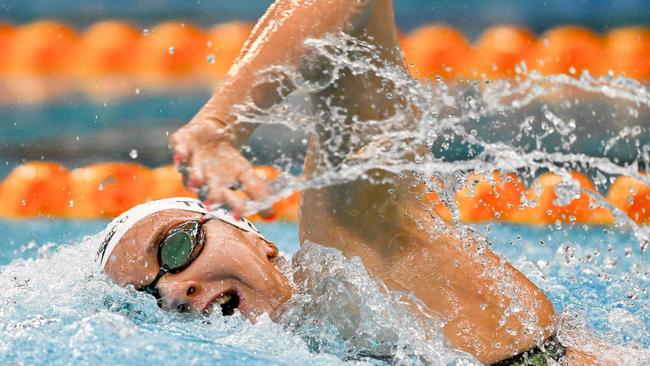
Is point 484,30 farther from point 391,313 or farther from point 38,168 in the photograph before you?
point 391,313

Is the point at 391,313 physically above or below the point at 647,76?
above

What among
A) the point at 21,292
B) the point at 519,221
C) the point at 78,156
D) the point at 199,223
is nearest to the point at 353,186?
the point at 199,223

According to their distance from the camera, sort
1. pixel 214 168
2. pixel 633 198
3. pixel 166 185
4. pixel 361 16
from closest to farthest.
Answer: pixel 214 168
pixel 361 16
pixel 633 198
pixel 166 185

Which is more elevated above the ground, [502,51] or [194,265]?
[194,265]

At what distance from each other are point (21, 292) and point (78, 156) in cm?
228

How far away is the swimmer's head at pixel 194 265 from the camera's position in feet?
4.36

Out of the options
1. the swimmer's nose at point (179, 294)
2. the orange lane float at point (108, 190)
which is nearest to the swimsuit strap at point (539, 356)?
the swimmer's nose at point (179, 294)

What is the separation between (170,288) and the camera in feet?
4.42

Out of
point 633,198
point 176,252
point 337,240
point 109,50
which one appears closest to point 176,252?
point 176,252

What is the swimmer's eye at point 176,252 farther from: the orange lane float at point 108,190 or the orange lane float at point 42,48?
the orange lane float at point 42,48

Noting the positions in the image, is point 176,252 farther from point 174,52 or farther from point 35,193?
point 174,52

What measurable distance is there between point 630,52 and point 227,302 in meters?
2.68

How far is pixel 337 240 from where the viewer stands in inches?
49.0

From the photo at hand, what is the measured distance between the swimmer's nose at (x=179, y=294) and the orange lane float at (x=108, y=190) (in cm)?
212
